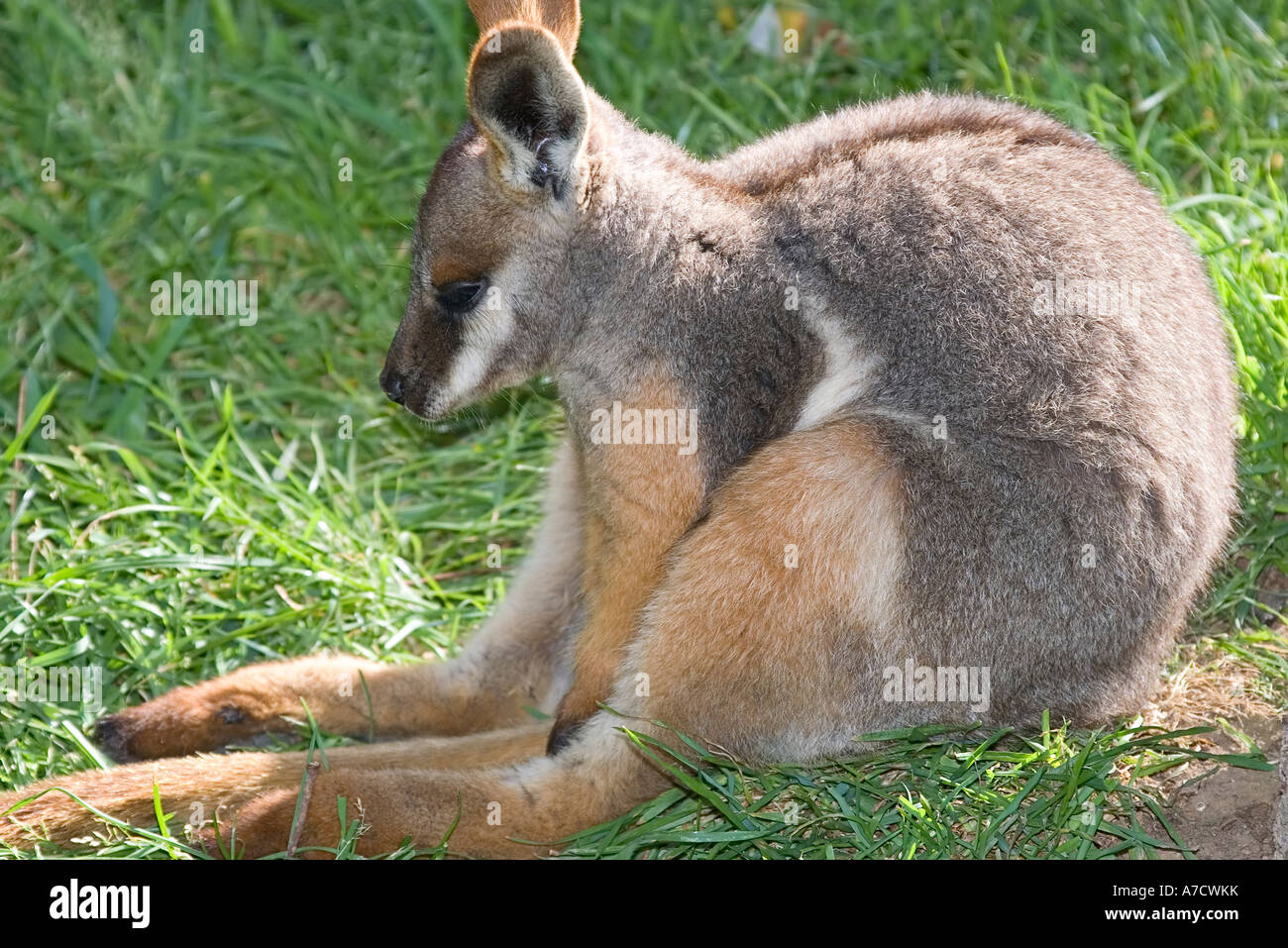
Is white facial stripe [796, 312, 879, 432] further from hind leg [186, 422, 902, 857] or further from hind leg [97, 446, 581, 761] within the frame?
hind leg [97, 446, 581, 761]

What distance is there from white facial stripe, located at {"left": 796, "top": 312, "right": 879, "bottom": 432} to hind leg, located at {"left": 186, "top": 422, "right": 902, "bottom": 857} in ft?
0.58

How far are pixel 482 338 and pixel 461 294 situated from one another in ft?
0.50

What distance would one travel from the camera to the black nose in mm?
5148

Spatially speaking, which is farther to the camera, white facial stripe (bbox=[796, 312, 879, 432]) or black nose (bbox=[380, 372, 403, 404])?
black nose (bbox=[380, 372, 403, 404])

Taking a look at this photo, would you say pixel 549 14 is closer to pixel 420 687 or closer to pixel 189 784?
pixel 420 687

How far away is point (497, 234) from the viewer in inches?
190

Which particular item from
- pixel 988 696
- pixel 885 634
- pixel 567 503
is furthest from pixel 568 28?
pixel 988 696

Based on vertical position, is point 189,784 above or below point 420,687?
below

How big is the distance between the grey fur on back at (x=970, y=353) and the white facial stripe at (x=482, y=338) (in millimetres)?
198

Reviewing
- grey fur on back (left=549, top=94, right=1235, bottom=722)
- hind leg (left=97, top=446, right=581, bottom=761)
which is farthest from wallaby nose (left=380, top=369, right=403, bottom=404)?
hind leg (left=97, top=446, right=581, bottom=761)

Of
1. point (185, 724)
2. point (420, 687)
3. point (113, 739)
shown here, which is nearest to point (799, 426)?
point (420, 687)

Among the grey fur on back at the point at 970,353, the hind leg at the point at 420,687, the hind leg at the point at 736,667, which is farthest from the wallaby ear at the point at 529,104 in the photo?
the hind leg at the point at 420,687

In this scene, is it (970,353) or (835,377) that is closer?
(970,353)

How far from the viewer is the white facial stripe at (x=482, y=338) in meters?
4.91
